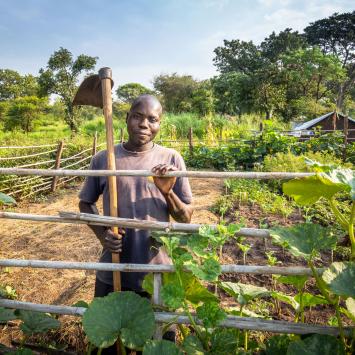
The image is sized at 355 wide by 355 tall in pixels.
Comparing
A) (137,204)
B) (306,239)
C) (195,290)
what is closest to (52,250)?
(137,204)

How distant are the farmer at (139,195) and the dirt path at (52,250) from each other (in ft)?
5.31

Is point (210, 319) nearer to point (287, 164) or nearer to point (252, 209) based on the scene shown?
point (252, 209)

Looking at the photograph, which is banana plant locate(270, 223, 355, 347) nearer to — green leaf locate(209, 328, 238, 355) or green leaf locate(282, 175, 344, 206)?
green leaf locate(282, 175, 344, 206)

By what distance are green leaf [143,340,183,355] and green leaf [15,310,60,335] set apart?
0.69m

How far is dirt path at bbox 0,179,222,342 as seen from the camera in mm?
3225

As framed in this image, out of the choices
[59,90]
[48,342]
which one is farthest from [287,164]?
[59,90]

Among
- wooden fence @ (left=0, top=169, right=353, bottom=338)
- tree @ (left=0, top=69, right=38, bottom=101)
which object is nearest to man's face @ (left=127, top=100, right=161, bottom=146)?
wooden fence @ (left=0, top=169, right=353, bottom=338)

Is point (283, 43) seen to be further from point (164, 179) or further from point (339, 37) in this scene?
point (164, 179)

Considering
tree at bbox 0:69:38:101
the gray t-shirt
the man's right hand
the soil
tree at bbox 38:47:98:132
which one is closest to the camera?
the man's right hand

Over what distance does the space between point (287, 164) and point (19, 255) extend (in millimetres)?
5817

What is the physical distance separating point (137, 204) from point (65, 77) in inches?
948

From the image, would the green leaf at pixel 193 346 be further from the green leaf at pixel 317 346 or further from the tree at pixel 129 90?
the tree at pixel 129 90

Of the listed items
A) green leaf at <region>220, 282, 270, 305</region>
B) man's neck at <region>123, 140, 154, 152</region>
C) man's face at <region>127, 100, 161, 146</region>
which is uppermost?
man's face at <region>127, 100, 161, 146</region>

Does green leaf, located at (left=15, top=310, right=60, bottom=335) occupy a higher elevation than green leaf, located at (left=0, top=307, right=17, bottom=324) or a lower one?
lower
